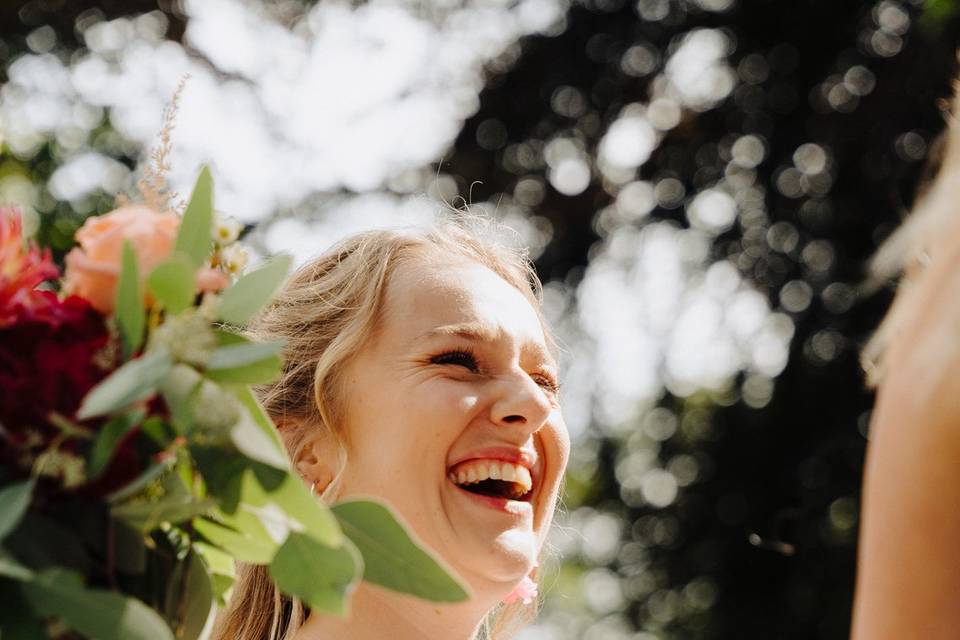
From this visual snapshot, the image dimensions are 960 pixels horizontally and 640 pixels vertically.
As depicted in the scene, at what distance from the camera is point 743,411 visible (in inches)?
292

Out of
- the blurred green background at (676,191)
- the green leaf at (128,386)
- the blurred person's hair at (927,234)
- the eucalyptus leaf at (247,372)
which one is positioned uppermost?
the blurred person's hair at (927,234)

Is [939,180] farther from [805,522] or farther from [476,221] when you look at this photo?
[805,522]

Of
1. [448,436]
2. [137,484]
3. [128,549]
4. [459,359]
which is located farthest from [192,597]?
[459,359]

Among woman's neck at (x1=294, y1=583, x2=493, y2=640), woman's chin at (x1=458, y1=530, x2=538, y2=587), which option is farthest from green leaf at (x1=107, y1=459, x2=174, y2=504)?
woman's neck at (x1=294, y1=583, x2=493, y2=640)

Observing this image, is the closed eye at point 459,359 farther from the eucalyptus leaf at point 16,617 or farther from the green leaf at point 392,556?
the eucalyptus leaf at point 16,617

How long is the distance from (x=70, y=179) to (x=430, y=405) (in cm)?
534

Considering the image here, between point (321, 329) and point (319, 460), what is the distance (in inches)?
13.4

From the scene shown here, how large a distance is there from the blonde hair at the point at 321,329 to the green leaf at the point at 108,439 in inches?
56.7

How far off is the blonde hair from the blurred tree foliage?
4.19 meters

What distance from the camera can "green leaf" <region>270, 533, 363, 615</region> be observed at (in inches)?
57.1

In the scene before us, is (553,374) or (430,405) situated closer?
(430,405)

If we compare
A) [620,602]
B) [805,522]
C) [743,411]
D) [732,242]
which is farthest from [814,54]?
[620,602]

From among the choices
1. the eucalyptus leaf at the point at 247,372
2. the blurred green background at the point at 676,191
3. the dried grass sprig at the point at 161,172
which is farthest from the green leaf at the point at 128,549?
the blurred green background at the point at 676,191

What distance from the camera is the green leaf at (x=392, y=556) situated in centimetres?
147
